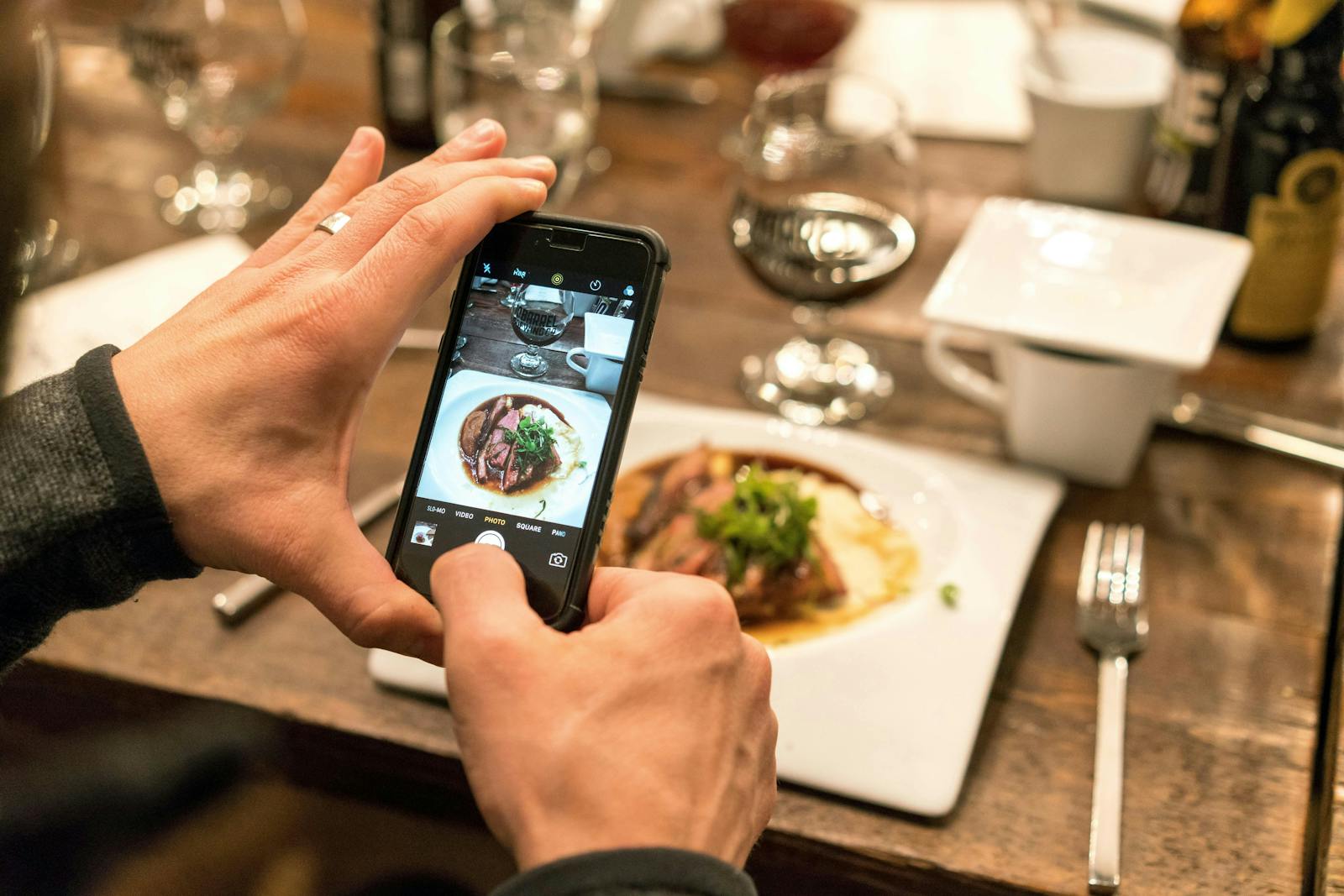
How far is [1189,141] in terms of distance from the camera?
1299 mm

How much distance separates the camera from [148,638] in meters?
0.93

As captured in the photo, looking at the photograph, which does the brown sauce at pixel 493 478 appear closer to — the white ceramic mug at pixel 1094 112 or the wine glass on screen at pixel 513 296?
the wine glass on screen at pixel 513 296

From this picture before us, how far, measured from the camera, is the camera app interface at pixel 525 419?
67 centimetres

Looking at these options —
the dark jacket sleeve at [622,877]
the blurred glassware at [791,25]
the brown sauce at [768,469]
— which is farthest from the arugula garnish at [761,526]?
the blurred glassware at [791,25]

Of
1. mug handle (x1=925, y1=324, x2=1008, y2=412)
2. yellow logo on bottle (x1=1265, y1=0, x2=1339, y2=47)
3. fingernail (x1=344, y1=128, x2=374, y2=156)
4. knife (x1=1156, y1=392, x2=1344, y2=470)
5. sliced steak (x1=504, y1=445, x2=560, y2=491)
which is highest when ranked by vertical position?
yellow logo on bottle (x1=1265, y1=0, x2=1339, y2=47)

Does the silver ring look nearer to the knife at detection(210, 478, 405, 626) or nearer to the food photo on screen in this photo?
the food photo on screen

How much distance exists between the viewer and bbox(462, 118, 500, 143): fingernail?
75 centimetres

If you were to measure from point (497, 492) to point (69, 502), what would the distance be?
0.23 metres

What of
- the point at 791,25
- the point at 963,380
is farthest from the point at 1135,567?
the point at 791,25

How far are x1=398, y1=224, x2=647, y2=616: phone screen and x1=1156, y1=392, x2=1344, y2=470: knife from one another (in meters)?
0.66

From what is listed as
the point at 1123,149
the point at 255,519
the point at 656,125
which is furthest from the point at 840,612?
the point at 656,125

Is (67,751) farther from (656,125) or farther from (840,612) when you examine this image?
(656,125)

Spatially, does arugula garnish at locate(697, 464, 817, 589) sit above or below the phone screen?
below

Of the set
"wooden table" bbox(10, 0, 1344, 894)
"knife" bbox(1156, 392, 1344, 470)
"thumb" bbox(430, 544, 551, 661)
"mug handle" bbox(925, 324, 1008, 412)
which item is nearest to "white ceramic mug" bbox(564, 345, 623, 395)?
"thumb" bbox(430, 544, 551, 661)
